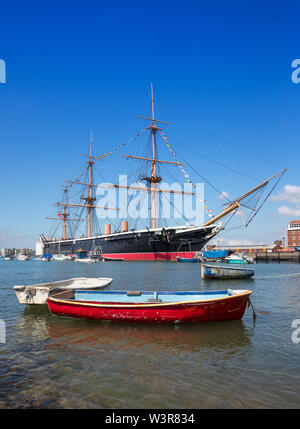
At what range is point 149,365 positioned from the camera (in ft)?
24.1

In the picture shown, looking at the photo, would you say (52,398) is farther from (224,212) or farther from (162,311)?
(224,212)

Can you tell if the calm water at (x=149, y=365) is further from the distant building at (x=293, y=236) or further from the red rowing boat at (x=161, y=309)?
the distant building at (x=293, y=236)

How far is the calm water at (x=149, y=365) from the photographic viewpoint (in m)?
5.68

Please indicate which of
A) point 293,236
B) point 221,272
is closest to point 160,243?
point 221,272

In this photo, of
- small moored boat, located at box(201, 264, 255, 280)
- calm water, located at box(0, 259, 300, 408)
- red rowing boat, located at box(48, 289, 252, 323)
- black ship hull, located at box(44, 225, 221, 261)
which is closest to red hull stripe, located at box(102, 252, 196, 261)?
black ship hull, located at box(44, 225, 221, 261)

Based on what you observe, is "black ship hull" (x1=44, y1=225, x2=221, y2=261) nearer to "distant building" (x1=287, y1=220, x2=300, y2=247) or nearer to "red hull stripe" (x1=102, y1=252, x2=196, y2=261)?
"red hull stripe" (x1=102, y1=252, x2=196, y2=261)

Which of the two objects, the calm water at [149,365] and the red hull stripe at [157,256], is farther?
the red hull stripe at [157,256]

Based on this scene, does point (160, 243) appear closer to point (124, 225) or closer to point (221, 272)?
point (124, 225)

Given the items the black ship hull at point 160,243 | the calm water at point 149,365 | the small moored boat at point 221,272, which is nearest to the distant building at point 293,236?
the black ship hull at point 160,243

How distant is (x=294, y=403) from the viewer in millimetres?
5543

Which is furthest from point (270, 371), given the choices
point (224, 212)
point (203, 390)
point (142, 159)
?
point (142, 159)

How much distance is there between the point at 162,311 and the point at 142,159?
5766 centimetres

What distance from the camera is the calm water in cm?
568
